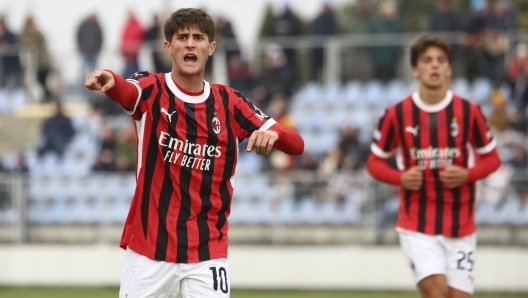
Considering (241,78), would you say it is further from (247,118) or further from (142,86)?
(142,86)

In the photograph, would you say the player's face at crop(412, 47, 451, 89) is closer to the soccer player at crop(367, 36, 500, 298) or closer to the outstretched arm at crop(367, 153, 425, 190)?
the soccer player at crop(367, 36, 500, 298)

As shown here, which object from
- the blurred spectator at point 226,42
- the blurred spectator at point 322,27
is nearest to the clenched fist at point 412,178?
the blurred spectator at point 322,27

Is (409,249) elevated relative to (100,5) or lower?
lower

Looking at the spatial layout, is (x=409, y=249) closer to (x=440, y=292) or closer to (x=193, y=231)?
(x=440, y=292)

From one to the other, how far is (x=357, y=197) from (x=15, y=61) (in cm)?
822

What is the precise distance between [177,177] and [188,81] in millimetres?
563

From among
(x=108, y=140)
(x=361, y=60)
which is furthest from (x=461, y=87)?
(x=108, y=140)

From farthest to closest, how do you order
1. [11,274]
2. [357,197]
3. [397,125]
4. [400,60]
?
[400,60] → [11,274] → [357,197] → [397,125]

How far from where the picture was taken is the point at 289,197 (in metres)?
13.1

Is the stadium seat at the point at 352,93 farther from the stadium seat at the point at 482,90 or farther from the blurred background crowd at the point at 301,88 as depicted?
the stadium seat at the point at 482,90

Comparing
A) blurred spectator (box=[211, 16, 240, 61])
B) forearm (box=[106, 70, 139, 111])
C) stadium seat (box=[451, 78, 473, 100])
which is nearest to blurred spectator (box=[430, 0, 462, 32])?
stadium seat (box=[451, 78, 473, 100])

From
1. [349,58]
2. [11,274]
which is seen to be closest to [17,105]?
[11,274]

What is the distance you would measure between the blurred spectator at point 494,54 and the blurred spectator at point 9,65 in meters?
8.63

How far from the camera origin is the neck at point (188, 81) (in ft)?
18.4
